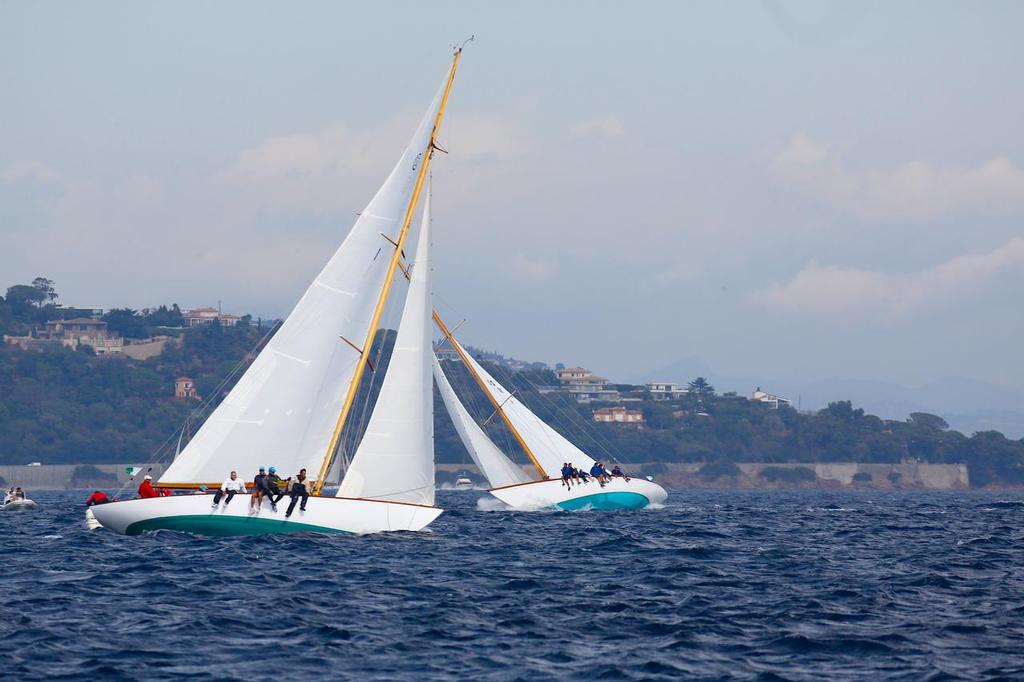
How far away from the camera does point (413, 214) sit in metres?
A: 36.2

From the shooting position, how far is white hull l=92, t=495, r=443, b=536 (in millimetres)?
31781

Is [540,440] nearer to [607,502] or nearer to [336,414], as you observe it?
[607,502]

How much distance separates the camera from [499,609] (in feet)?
76.3

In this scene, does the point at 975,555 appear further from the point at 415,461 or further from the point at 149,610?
the point at 149,610

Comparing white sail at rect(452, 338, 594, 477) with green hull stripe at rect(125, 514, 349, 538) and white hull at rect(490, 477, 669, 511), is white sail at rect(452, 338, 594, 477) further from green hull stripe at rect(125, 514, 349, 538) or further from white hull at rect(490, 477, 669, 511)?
green hull stripe at rect(125, 514, 349, 538)

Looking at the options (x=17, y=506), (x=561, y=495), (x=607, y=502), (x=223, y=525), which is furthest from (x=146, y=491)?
(x=17, y=506)

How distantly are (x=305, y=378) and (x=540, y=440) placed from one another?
24.9m

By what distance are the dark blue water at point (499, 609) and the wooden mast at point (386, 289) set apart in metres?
2.04

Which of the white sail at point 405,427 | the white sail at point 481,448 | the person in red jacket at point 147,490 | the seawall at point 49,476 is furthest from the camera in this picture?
the seawall at point 49,476

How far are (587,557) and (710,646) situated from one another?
41.5ft

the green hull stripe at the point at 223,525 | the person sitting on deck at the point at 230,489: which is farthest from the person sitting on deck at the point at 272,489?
the person sitting on deck at the point at 230,489

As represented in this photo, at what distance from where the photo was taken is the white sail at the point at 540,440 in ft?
187

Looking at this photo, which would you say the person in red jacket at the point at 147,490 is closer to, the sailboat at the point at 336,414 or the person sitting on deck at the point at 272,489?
the sailboat at the point at 336,414

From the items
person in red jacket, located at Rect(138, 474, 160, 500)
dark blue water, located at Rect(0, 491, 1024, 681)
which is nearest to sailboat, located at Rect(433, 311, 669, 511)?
dark blue water, located at Rect(0, 491, 1024, 681)
